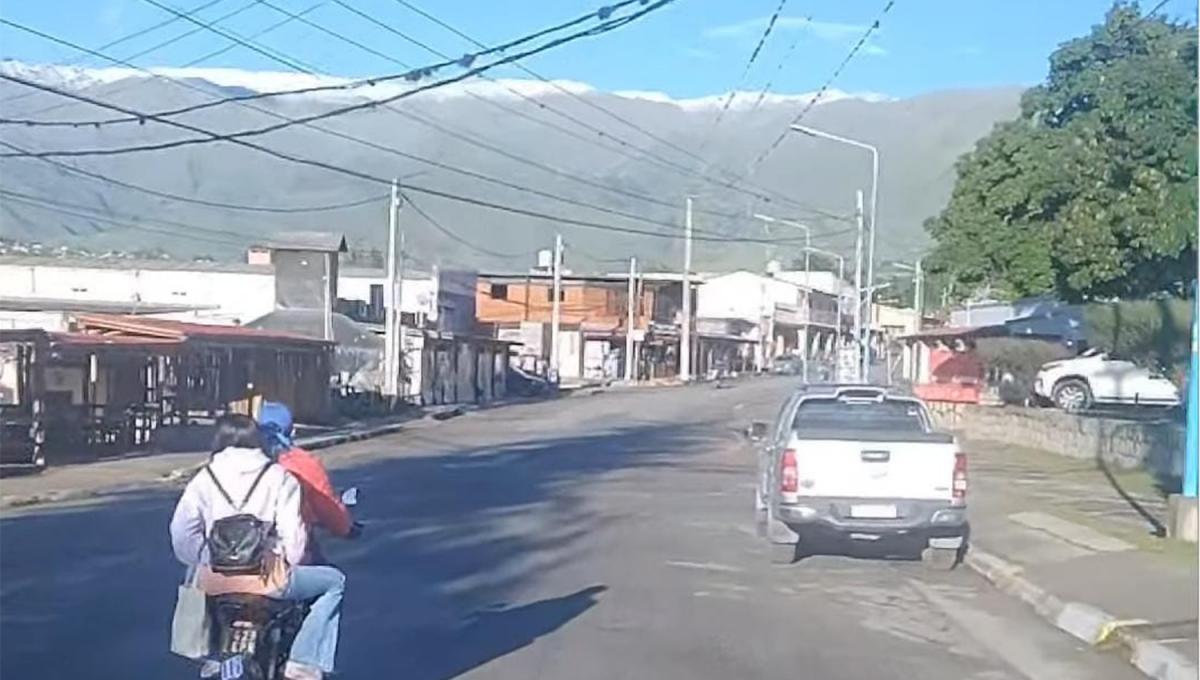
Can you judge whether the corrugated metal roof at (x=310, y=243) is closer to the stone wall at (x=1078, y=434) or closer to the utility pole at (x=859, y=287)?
the utility pole at (x=859, y=287)

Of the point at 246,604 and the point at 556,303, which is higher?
the point at 556,303

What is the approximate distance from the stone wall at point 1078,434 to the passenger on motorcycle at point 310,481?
79.9ft

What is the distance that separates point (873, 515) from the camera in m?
20.1

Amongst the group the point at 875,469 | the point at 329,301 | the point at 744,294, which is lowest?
the point at 875,469

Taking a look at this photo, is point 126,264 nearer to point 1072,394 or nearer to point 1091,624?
point 1072,394

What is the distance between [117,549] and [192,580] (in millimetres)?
11030

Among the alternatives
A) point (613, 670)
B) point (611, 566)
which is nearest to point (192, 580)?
point (613, 670)

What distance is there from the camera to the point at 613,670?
12.7m

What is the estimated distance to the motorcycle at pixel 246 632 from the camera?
9406 mm

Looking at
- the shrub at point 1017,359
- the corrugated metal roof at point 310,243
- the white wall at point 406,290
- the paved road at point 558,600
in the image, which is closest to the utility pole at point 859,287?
the shrub at point 1017,359

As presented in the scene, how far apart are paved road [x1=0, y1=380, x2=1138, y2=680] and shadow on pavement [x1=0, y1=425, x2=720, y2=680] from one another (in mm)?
31

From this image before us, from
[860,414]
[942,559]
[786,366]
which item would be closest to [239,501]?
[942,559]

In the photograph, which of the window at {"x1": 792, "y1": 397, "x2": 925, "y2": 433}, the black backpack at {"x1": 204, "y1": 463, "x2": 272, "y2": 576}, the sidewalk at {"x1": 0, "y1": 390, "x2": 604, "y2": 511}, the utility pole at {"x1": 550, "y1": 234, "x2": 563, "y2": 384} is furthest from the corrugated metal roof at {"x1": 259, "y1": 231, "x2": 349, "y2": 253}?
the black backpack at {"x1": 204, "y1": 463, "x2": 272, "y2": 576}

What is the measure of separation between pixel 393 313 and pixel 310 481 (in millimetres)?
50433
